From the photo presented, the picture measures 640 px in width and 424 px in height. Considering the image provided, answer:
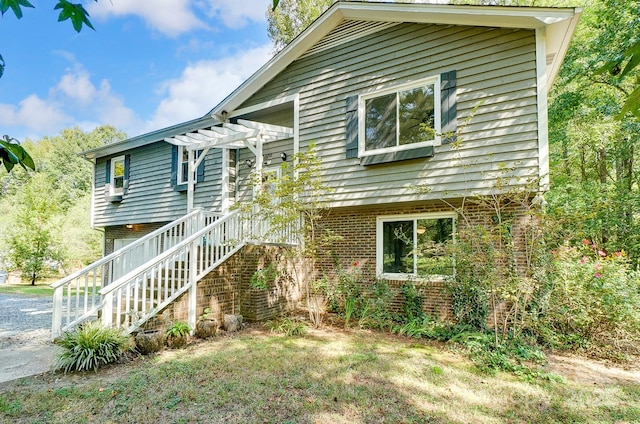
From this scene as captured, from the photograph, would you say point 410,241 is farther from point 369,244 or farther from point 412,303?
point 412,303

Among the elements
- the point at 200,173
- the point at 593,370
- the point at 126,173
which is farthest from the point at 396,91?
the point at 126,173

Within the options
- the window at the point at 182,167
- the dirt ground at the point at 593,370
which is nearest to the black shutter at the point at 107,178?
the window at the point at 182,167

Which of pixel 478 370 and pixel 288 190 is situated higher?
pixel 288 190

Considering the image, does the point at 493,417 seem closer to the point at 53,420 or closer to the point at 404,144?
the point at 53,420

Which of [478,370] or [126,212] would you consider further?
[126,212]

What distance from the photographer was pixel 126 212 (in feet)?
42.4

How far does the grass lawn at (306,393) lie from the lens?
3500 mm

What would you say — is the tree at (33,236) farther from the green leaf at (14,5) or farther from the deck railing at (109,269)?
the green leaf at (14,5)

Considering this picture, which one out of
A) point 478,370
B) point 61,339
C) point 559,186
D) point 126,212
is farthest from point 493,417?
point 126,212

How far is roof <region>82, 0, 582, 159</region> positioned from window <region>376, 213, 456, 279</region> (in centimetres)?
359

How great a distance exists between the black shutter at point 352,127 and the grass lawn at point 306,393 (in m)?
4.11

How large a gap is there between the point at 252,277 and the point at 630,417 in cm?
574

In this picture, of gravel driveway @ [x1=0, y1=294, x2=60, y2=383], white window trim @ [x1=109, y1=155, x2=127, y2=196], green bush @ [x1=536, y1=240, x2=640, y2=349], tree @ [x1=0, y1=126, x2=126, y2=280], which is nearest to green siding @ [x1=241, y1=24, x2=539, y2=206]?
green bush @ [x1=536, y1=240, x2=640, y2=349]

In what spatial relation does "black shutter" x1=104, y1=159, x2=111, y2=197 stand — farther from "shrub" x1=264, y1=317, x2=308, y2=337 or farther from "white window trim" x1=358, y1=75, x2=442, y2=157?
"white window trim" x1=358, y1=75, x2=442, y2=157
